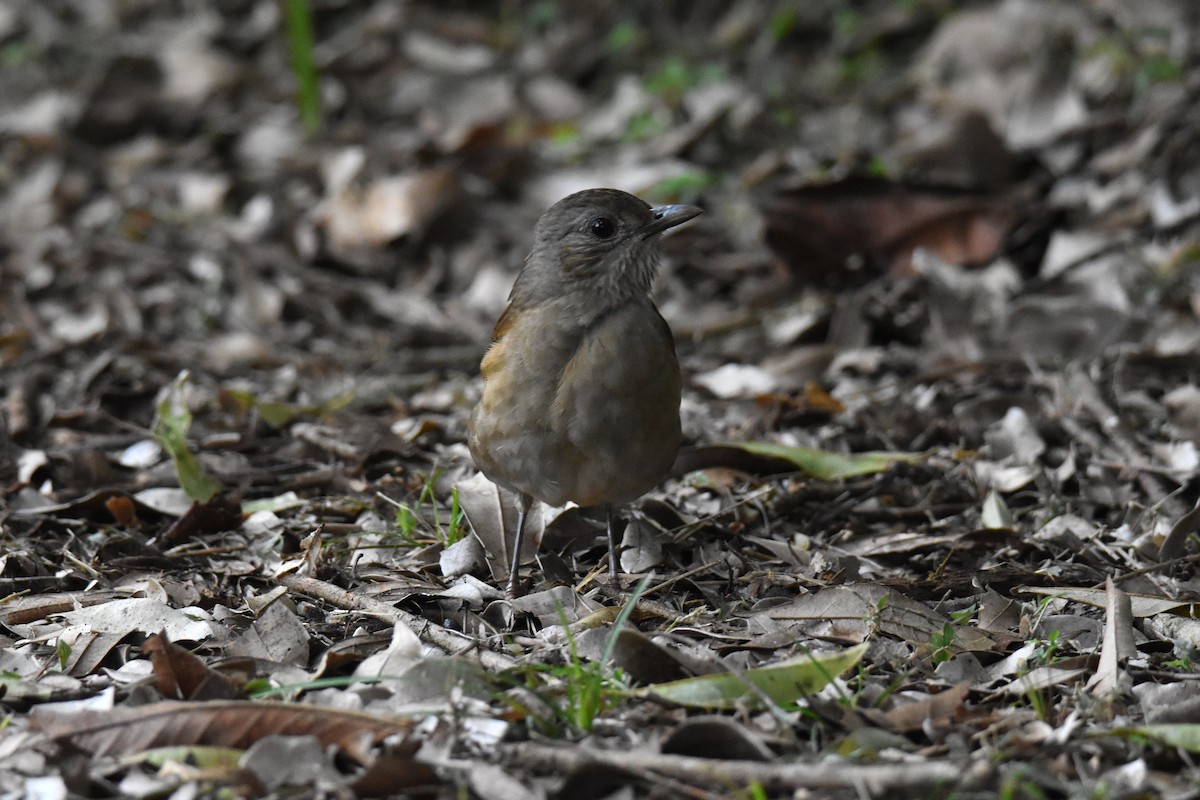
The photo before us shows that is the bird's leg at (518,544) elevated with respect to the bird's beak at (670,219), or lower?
lower

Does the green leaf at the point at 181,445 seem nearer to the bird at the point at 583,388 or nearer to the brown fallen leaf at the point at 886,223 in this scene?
the bird at the point at 583,388

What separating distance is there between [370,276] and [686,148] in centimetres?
204

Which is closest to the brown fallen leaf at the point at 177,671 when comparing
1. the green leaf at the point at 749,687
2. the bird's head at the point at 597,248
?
the green leaf at the point at 749,687

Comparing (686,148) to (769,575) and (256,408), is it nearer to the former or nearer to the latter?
(256,408)

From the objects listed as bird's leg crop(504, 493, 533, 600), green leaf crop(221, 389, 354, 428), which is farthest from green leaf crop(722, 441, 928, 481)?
green leaf crop(221, 389, 354, 428)

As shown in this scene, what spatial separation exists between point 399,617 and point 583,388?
90cm

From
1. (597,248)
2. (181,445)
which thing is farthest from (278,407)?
(597,248)

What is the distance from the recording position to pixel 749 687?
3.33 meters

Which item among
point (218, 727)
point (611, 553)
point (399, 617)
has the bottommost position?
point (611, 553)

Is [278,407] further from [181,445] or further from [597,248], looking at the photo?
[597,248]

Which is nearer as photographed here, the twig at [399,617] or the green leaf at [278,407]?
the twig at [399,617]

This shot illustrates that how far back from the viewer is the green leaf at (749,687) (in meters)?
3.33

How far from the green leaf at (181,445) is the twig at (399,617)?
0.80 meters

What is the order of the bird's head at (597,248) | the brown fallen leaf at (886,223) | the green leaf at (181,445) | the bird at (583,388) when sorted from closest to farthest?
the bird at (583,388), the bird's head at (597,248), the green leaf at (181,445), the brown fallen leaf at (886,223)
